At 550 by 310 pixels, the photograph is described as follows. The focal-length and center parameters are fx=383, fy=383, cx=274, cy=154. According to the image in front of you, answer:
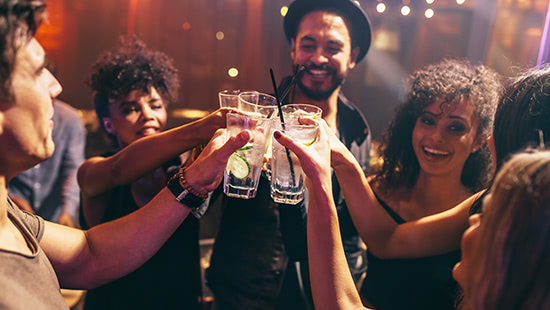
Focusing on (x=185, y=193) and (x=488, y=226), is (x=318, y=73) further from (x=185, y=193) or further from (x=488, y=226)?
(x=488, y=226)

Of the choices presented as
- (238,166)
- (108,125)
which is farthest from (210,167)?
(108,125)

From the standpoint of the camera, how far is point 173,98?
2.61 m

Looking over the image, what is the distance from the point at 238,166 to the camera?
1449mm

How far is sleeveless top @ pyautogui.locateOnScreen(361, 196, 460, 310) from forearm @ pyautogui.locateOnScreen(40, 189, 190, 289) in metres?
1.06

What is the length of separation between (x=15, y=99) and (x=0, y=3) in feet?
0.75

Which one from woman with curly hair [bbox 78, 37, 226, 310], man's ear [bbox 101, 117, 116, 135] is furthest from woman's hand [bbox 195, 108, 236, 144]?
man's ear [bbox 101, 117, 116, 135]

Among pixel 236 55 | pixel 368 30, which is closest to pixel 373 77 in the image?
pixel 236 55

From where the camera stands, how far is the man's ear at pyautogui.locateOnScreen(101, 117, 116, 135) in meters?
2.19

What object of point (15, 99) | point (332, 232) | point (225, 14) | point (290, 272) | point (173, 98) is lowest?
point (290, 272)

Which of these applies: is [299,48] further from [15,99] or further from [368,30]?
[15,99]

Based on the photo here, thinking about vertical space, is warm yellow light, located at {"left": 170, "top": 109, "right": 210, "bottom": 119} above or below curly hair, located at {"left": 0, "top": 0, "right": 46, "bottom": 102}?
below

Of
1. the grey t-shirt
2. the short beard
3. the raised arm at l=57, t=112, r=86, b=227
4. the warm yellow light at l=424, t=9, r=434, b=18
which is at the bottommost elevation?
the raised arm at l=57, t=112, r=86, b=227

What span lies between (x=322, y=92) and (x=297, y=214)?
38.6 inches

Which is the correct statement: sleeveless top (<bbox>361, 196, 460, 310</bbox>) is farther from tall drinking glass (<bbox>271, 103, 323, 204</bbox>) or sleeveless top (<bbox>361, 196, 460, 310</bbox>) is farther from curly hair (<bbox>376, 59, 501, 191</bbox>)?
tall drinking glass (<bbox>271, 103, 323, 204</bbox>)
